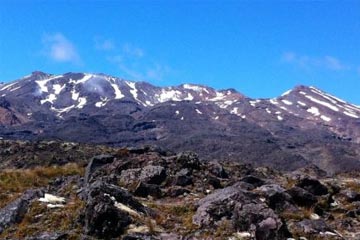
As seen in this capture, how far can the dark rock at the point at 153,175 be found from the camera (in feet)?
65.0

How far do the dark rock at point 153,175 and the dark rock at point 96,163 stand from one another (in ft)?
9.09

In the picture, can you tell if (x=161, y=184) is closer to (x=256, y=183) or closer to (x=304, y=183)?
(x=256, y=183)

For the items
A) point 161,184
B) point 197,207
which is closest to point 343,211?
point 197,207

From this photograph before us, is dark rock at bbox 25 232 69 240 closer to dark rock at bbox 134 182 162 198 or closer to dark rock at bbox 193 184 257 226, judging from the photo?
dark rock at bbox 193 184 257 226

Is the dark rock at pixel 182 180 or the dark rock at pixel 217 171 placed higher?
Answer: the dark rock at pixel 217 171

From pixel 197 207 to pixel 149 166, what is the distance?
19.0ft

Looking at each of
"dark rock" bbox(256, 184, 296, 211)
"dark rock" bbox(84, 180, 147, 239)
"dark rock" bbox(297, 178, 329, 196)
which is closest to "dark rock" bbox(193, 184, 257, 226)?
"dark rock" bbox(256, 184, 296, 211)

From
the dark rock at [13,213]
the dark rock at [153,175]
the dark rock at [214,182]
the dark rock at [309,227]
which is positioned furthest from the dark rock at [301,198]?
the dark rock at [13,213]

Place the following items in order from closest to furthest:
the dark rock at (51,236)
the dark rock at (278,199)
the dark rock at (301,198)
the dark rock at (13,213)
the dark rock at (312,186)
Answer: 1. the dark rock at (51,236)
2. the dark rock at (13,213)
3. the dark rock at (278,199)
4. the dark rock at (301,198)
5. the dark rock at (312,186)

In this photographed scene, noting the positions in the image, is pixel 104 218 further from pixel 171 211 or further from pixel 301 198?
pixel 301 198

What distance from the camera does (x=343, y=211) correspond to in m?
17.4

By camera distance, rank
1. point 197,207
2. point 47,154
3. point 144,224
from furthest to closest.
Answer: point 47,154
point 197,207
point 144,224

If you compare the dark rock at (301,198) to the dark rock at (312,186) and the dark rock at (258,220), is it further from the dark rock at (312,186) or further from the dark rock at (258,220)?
the dark rock at (258,220)

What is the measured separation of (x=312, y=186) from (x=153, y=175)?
6.43 meters
